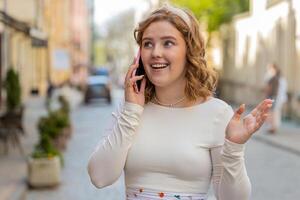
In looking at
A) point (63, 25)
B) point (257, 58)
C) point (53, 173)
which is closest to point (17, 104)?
point (53, 173)

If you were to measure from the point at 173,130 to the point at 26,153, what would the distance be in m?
11.3

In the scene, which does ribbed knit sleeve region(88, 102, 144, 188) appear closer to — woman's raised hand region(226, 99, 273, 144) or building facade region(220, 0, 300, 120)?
woman's raised hand region(226, 99, 273, 144)

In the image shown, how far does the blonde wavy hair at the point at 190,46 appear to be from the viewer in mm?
2586

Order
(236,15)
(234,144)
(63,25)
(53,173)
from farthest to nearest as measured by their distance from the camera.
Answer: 1. (63,25)
2. (236,15)
3. (53,173)
4. (234,144)

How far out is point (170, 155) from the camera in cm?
251

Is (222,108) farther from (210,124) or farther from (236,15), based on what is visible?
(236,15)

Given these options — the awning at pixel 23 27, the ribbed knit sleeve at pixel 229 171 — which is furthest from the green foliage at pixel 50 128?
the ribbed knit sleeve at pixel 229 171

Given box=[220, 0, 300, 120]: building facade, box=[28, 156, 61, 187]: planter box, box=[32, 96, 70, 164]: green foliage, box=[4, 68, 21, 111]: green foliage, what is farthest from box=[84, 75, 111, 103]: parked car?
box=[28, 156, 61, 187]: planter box

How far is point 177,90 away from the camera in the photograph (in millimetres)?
2656

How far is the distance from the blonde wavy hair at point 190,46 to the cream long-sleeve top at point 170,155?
0.11 m

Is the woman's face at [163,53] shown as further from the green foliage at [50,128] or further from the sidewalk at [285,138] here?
the sidewalk at [285,138]

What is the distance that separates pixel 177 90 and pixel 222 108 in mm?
200

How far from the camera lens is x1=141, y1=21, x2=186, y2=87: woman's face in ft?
8.41

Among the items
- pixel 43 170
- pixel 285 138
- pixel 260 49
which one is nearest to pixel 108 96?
pixel 260 49
